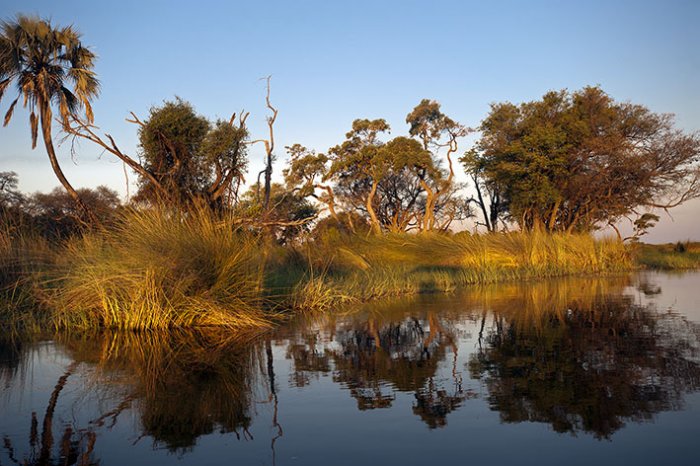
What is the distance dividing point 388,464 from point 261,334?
17.0ft

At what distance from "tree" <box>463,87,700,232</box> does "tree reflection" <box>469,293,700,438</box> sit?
2074 centimetres

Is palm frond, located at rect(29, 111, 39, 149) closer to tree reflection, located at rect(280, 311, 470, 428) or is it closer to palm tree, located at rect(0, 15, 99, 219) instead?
palm tree, located at rect(0, 15, 99, 219)

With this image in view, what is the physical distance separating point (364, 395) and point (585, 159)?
27.7 metres

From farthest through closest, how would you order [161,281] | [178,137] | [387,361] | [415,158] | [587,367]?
[415,158] → [178,137] → [161,281] → [387,361] → [587,367]

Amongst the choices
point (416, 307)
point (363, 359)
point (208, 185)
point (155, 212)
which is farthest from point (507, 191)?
point (363, 359)

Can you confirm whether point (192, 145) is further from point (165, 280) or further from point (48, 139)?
point (165, 280)

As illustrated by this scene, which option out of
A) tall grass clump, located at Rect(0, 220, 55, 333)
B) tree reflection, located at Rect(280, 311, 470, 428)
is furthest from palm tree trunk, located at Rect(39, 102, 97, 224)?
tree reflection, located at Rect(280, 311, 470, 428)

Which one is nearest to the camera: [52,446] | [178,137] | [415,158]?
[52,446]

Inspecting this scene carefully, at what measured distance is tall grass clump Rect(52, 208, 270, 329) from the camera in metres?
9.18

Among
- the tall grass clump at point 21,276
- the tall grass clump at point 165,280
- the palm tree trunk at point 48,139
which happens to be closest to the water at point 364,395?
the tall grass clump at point 165,280

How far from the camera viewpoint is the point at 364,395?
16.6 ft

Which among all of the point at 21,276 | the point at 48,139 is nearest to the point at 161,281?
the point at 21,276

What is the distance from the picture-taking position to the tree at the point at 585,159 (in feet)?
95.6

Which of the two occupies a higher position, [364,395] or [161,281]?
Result: [161,281]
